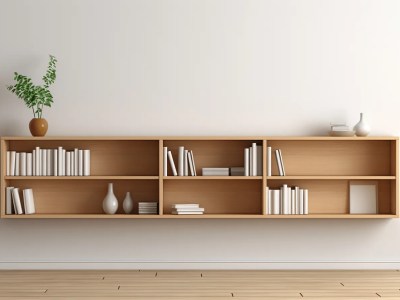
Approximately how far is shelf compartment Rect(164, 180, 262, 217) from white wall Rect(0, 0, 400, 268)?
42cm

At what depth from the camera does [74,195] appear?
18.9ft

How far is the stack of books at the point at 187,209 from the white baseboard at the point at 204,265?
48 cm

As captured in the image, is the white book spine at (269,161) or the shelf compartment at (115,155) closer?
the white book spine at (269,161)

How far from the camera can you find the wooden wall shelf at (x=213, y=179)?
5758 millimetres

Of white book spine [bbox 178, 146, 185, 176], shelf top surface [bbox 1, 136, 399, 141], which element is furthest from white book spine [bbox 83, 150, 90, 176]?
white book spine [bbox 178, 146, 185, 176]

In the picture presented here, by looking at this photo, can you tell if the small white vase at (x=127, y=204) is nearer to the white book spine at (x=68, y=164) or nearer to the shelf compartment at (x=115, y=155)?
the shelf compartment at (x=115, y=155)

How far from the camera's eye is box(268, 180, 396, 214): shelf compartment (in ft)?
18.9

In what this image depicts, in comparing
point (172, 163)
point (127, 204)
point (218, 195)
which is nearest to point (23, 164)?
point (127, 204)

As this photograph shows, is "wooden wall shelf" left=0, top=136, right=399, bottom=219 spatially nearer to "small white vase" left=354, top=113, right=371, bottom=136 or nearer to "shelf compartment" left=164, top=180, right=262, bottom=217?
"shelf compartment" left=164, top=180, right=262, bottom=217

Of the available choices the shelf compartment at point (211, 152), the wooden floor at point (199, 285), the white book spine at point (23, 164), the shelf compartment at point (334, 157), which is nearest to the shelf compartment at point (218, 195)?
the shelf compartment at point (211, 152)

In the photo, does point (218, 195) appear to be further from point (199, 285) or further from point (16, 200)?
point (16, 200)

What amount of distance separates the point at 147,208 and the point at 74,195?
62 cm

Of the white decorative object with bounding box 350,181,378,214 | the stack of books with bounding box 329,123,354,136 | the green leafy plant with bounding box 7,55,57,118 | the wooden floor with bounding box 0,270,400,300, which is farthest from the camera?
the white decorative object with bounding box 350,181,378,214

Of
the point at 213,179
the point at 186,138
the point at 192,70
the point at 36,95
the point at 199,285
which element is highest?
the point at 192,70
